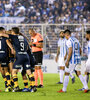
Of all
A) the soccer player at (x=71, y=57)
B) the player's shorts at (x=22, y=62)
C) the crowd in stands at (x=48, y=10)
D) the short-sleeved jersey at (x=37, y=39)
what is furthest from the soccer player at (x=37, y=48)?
the crowd in stands at (x=48, y=10)

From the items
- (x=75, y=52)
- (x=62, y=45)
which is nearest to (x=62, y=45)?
(x=62, y=45)

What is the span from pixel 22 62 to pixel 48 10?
65.6ft

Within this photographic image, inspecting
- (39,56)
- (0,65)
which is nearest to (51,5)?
(39,56)

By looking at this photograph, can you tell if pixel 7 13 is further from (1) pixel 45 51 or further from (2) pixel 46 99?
(2) pixel 46 99

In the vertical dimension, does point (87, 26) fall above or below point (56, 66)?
above

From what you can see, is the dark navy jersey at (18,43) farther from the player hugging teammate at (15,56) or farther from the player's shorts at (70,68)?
the player's shorts at (70,68)

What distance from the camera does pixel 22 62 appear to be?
9.97m

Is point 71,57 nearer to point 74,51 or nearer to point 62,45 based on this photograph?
point 74,51

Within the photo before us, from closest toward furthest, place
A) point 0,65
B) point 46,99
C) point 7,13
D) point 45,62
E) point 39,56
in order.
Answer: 1. point 46,99
2. point 0,65
3. point 39,56
4. point 45,62
5. point 7,13

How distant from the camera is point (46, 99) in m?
8.41

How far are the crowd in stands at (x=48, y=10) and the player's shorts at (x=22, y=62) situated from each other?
58.0 feet

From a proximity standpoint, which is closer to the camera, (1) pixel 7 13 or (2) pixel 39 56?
(2) pixel 39 56

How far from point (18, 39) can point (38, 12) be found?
64.0 feet

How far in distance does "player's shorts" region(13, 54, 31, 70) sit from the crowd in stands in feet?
58.0
